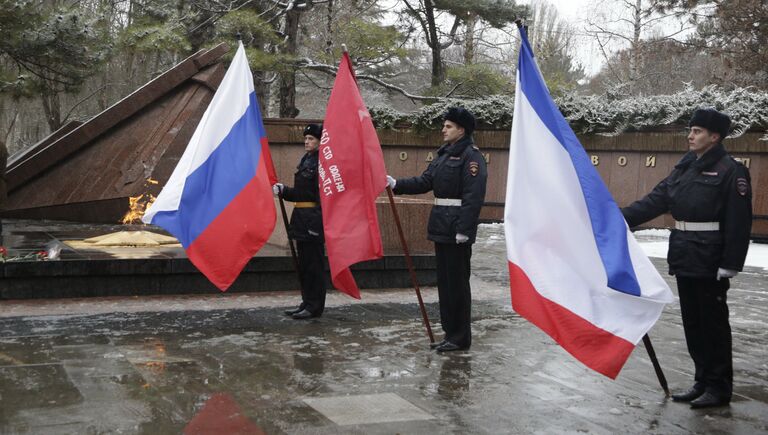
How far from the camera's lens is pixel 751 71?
2170 centimetres

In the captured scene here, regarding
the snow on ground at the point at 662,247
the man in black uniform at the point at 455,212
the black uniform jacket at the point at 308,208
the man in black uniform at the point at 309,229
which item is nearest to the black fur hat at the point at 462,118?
the man in black uniform at the point at 455,212

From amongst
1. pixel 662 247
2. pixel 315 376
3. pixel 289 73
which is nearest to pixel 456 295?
pixel 315 376

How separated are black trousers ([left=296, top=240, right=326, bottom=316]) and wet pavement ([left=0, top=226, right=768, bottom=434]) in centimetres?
18

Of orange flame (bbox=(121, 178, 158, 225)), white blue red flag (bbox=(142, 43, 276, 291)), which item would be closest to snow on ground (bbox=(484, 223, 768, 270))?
orange flame (bbox=(121, 178, 158, 225))

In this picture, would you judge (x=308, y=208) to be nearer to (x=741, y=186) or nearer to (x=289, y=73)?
(x=741, y=186)

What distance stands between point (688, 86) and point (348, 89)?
13597 mm

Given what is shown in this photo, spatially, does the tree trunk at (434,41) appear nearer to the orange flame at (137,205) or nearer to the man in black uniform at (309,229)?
the orange flame at (137,205)

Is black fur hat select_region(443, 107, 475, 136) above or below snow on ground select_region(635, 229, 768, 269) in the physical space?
above

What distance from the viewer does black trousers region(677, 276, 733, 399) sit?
5.25 meters

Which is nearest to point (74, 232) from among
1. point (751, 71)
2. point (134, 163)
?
point (134, 163)

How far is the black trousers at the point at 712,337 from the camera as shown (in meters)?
5.25

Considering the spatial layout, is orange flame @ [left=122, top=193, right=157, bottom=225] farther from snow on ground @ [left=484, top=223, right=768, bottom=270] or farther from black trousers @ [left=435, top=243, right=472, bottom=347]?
black trousers @ [left=435, top=243, right=472, bottom=347]

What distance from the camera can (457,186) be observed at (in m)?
6.57

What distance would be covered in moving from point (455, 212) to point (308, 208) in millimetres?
1676
